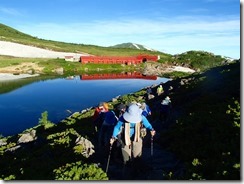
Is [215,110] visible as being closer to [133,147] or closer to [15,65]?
[133,147]

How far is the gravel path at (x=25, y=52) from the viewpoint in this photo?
465 ft

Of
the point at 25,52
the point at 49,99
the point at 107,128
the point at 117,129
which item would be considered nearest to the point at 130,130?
the point at 117,129

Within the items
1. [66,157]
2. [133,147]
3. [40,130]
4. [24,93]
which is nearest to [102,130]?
[66,157]

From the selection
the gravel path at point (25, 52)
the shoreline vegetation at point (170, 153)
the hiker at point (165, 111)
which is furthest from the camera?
the gravel path at point (25, 52)

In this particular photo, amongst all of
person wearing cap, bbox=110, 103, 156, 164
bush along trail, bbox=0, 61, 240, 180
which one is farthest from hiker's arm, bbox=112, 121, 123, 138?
bush along trail, bbox=0, 61, 240, 180

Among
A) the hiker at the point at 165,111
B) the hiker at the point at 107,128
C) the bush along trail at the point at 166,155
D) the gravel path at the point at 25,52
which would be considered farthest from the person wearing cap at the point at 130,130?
the gravel path at the point at 25,52

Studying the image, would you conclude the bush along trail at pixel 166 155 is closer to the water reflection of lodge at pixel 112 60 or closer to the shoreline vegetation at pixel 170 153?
the shoreline vegetation at pixel 170 153

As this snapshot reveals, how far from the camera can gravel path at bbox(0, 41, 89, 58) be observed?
14175 centimetres

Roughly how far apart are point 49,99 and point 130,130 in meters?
47.5

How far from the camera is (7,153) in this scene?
23078 millimetres

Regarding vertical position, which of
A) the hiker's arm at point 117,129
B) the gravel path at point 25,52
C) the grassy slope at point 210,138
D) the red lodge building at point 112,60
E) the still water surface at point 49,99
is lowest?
the still water surface at point 49,99

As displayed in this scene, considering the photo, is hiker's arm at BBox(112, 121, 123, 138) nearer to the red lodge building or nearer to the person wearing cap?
the person wearing cap

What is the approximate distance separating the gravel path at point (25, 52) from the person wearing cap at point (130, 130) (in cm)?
13034

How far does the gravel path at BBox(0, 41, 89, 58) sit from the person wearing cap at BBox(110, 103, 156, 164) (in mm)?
130341
